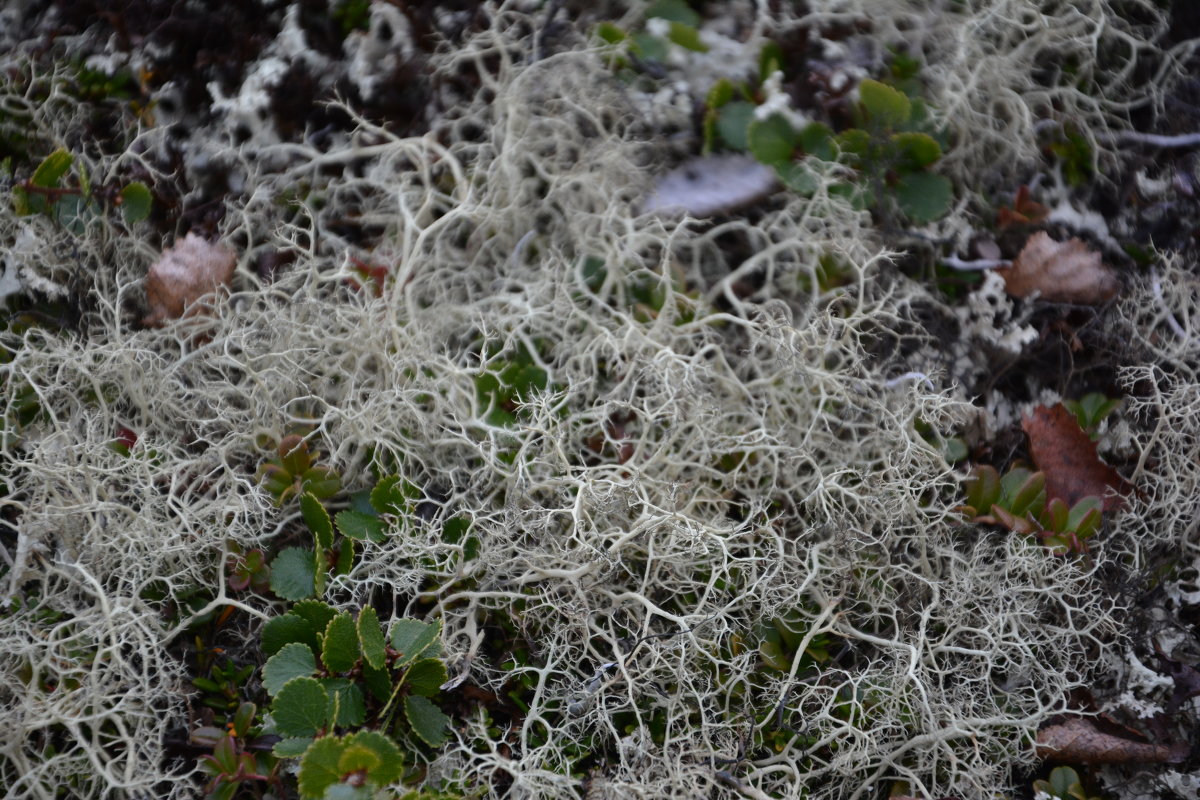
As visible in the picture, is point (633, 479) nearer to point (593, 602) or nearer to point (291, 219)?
point (593, 602)

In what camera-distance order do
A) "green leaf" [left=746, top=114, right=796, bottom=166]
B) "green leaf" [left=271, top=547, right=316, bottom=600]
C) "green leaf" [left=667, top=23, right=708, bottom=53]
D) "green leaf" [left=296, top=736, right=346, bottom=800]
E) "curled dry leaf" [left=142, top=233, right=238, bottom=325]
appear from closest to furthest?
1. "green leaf" [left=296, top=736, right=346, bottom=800]
2. "green leaf" [left=271, top=547, right=316, bottom=600]
3. "curled dry leaf" [left=142, top=233, right=238, bottom=325]
4. "green leaf" [left=746, top=114, right=796, bottom=166]
5. "green leaf" [left=667, top=23, right=708, bottom=53]

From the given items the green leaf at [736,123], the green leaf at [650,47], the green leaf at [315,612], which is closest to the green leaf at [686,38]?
the green leaf at [650,47]

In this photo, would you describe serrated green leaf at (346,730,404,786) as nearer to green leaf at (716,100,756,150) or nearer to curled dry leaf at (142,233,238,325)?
curled dry leaf at (142,233,238,325)

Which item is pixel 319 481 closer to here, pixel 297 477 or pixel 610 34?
pixel 297 477

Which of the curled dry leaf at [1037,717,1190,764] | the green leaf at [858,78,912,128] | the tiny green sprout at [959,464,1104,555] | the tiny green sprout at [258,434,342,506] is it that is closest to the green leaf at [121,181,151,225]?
the tiny green sprout at [258,434,342,506]

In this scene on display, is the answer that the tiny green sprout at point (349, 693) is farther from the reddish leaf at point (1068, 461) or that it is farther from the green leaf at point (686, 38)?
the green leaf at point (686, 38)

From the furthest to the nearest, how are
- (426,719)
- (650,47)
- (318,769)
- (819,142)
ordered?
1. (650,47)
2. (819,142)
3. (426,719)
4. (318,769)

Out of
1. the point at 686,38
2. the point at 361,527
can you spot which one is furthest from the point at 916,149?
the point at 361,527
